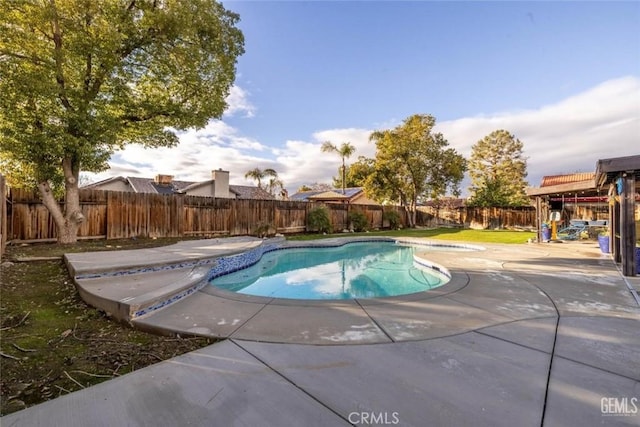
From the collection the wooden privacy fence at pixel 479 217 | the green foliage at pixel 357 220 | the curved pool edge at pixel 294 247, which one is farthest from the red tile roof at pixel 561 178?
the curved pool edge at pixel 294 247

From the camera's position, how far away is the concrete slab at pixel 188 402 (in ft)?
5.26

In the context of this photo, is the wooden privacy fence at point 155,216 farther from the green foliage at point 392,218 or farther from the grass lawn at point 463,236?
the green foliage at point 392,218

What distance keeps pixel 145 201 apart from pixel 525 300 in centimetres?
1107

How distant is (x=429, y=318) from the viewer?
3219 millimetres

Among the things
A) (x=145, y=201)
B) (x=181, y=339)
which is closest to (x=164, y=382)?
(x=181, y=339)

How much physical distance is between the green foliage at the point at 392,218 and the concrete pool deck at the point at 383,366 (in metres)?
15.8

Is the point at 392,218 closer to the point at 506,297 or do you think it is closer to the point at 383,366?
the point at 506,297

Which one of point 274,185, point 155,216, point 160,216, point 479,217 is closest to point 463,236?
point 479,217

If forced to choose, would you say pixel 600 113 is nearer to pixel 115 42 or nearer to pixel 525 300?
pixel 525 300

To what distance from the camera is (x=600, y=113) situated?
42.9ft

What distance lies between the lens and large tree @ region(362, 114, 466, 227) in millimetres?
20344

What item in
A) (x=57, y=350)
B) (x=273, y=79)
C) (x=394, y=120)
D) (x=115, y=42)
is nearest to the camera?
(x=57, y=350)

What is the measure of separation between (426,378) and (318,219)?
13161 mm

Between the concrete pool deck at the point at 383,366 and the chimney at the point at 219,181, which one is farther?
the chimney at the point at 219,181
